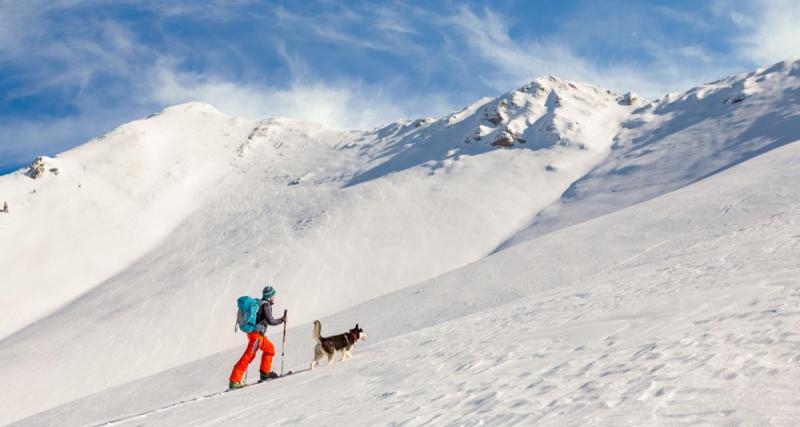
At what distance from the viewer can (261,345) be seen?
11141 mm

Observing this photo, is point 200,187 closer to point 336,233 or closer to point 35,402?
point 336,233

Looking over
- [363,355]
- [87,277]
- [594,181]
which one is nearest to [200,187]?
[87,277]

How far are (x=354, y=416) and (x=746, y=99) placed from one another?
5590cm

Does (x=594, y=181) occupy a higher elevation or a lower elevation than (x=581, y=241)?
higher

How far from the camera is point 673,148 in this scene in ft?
151

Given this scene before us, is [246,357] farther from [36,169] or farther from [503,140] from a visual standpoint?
[36,169]

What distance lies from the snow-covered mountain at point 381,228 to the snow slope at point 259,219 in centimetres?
22

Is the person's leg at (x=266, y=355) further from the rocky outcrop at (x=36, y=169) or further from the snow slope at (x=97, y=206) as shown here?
the rocky outcrop at (x=36, y=169)

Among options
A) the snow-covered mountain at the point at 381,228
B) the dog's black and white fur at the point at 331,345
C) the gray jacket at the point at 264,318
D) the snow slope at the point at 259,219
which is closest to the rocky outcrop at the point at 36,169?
the snow-covered mountain at the point at 381,228

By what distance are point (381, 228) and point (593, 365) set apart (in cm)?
3681

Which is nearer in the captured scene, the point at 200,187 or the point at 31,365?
the point at 31,365

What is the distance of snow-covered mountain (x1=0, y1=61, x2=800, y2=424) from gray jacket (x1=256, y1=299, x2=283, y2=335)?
1.37 m

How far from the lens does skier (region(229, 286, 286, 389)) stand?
1083 centimetres

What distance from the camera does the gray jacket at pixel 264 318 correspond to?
11086 millimetres
